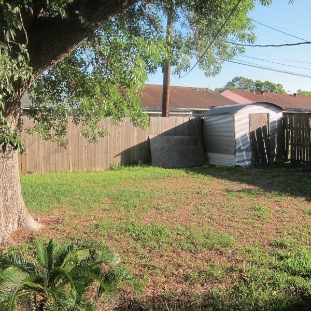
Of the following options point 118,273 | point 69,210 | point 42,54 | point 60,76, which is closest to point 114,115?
point 60,76

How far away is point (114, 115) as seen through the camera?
664 centimetres

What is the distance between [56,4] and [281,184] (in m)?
7.59

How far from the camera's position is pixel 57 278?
3.12 metres

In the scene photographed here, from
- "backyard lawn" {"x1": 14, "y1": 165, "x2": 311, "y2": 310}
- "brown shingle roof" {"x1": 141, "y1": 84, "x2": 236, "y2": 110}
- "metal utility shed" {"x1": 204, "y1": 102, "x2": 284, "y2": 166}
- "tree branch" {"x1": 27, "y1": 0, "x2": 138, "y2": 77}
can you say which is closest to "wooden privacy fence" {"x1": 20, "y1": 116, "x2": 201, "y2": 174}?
"metal utility shed" {"x1": 204, "y1": 102, "x2": 284, "y2": 166}

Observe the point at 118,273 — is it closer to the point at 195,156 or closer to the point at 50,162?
the point at 50,162

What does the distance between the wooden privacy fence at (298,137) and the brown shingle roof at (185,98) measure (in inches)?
338

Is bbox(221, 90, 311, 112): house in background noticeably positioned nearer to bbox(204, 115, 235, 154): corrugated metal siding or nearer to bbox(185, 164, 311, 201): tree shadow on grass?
bbox(204, 115, 235, 154): corrugated metal siding

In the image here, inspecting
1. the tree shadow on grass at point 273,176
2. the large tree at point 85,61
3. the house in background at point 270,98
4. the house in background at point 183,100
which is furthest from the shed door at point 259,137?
the house in background at point 270,98

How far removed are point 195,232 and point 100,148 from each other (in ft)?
25.4

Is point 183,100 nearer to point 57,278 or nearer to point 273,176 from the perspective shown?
point 273,176

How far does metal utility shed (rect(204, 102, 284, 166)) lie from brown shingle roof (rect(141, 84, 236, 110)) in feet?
23.6

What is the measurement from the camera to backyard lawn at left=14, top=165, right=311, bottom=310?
11.9 feet

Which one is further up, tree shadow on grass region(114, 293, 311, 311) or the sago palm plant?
the sago palm plant

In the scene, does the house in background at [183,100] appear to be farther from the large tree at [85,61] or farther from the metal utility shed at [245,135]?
the large tree at [85,61]
